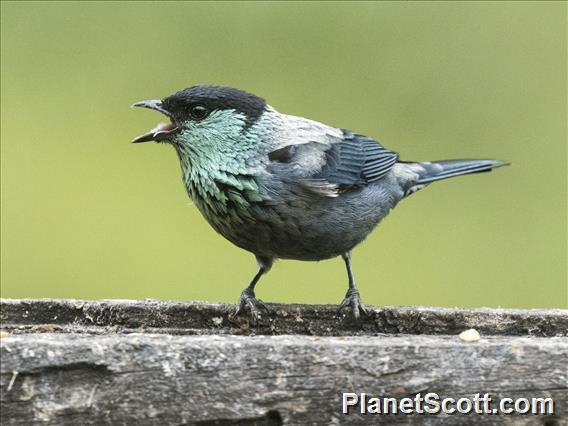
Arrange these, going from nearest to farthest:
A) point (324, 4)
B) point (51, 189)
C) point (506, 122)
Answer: point (51, 189) < point (506, 122) < point (324, 4)

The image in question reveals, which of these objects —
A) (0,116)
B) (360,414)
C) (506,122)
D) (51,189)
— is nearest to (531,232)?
(506,122)

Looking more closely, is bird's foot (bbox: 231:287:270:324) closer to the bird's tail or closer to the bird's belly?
the bird's belly

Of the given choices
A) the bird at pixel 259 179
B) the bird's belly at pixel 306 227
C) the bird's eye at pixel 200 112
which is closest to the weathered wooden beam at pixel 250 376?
the bird at pixel 259 179

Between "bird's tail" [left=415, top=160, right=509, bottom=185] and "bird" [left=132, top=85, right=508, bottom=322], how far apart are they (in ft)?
2.92

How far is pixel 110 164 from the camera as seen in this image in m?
8.18

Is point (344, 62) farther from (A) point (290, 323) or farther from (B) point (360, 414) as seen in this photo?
(B) point (360, 414)

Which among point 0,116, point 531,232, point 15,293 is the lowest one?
point 15,293

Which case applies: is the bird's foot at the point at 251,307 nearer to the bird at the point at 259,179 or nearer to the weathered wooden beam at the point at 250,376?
the bird at the point at 259,179

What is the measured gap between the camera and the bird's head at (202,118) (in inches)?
204

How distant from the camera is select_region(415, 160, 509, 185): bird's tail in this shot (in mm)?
6410

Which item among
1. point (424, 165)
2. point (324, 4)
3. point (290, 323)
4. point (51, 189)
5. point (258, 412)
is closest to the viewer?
point (258, 412)

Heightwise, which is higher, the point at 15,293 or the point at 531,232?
the point at 531,232

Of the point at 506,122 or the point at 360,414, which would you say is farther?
the point at 506,122

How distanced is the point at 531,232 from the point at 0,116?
3.92m
